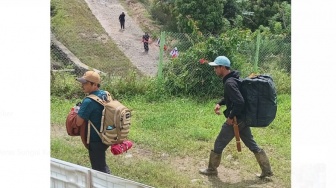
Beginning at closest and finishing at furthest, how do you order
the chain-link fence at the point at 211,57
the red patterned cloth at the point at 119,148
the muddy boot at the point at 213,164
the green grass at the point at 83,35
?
the red patterned cloth at the point at 119,148
the muddy boot at the point at 213,164
the chain-link fence at the point at 211,57
the green grass at the point at 83,35

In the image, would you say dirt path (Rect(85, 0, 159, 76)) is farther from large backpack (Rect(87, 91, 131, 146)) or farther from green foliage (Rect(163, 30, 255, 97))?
large backpack (Rect(87, 91, 131, 146))

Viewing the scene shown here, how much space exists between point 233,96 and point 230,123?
0.25 m

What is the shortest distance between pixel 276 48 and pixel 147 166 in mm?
1787

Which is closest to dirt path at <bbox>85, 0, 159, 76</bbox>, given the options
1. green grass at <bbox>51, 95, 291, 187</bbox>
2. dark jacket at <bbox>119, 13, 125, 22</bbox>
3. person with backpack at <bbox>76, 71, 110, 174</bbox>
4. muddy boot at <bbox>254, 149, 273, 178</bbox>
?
dark jacket at <bbox>119, 13, 125, 22</bbox>

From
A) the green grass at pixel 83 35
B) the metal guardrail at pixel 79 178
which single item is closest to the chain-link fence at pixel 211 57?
the green grass at pixel 83 35

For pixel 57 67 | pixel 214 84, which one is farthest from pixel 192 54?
pixel 57 67

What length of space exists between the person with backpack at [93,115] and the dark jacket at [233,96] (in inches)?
34.9

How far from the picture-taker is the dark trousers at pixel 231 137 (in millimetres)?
5016

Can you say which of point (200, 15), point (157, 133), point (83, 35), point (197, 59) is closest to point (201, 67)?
point (197, 59)

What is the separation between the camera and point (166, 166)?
521cm

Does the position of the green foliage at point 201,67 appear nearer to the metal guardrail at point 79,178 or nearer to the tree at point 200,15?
the tree at point 200,15

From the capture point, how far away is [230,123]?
498cm
